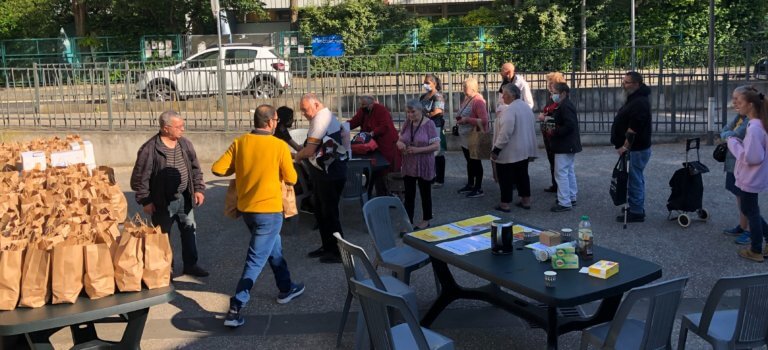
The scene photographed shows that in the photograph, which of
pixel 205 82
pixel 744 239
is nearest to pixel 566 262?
pixel 744 239

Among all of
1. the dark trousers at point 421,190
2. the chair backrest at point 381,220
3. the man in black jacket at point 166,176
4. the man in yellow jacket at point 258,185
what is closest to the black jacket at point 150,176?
the man in black jacket at point 166,176

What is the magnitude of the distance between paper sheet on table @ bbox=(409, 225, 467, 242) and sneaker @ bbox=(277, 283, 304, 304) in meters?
1.39

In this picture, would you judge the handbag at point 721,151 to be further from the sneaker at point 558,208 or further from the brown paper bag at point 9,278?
the brown paper bag at point 9,278

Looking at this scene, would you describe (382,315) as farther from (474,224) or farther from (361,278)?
(474,224)

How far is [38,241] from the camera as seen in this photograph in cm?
441

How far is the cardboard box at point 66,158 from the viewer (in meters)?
7.88

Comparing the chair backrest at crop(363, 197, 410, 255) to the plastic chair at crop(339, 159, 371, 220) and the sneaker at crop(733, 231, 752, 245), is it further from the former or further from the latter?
the sneaker at crop(733, 231, 752, 245)

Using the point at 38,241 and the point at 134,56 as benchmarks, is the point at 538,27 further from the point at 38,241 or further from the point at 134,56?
the point at 38,241

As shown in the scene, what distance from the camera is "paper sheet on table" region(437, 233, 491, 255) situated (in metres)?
5.21

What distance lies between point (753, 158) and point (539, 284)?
3.37 meters

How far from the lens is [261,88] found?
1352cm

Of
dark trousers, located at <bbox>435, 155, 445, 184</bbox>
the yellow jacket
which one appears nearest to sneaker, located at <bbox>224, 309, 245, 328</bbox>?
the yellow jacket

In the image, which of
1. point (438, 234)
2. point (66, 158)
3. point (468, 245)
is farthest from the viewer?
point (66, 158)

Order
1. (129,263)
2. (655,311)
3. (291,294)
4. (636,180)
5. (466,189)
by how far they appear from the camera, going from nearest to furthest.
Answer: (655,311) → (129,263) → (291,294) → (636,180) → (466,189)
